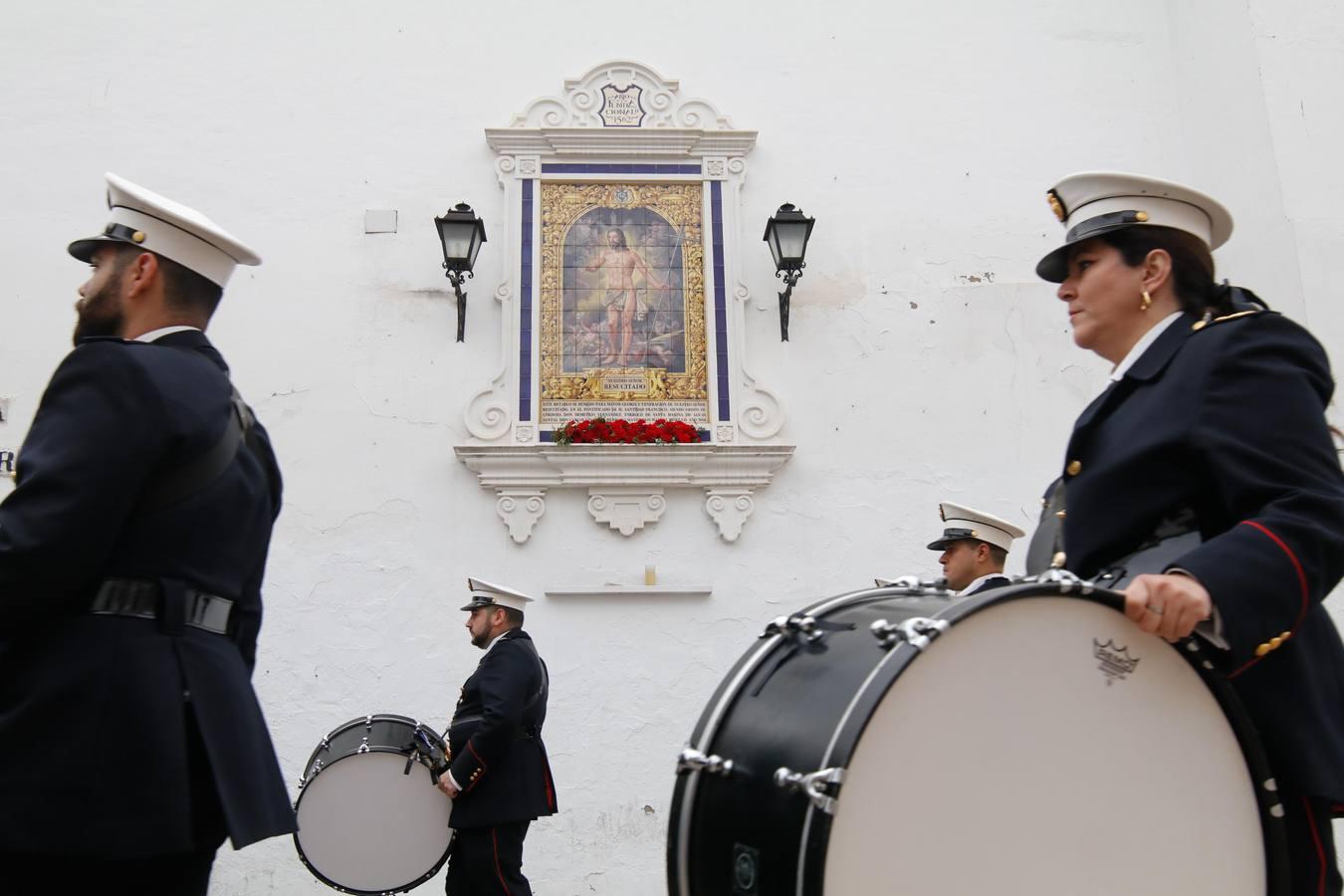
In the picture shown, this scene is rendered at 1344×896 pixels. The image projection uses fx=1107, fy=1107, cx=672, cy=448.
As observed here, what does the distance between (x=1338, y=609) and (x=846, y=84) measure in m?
4.57

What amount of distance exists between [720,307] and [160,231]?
16.2 ft

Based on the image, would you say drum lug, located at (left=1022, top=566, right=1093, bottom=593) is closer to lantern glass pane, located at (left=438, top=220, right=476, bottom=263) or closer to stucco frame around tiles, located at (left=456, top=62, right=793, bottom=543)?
stucco frame around tiles, located at (left=456, top=62, right=793, bottom=543)

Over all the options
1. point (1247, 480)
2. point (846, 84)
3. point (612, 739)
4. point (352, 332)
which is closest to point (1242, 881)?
point (1247, 480)

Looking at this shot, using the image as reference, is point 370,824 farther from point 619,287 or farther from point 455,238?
point 619,287

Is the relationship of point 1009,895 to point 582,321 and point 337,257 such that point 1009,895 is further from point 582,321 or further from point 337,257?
point 337,257

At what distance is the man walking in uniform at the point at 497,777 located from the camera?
4902 millimetres

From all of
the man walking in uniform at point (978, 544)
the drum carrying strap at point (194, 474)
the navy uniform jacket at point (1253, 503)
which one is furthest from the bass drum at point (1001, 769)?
the man walking in uniform at point (978, 544)

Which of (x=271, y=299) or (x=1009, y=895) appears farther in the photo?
(x=271, y=299)

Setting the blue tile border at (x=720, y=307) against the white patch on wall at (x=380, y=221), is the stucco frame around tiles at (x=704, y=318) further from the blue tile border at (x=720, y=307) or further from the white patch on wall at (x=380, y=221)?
the white patch on wall at (x=380, y=221)

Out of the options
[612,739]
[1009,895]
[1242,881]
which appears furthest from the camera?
[612,739]

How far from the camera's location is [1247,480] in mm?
1777

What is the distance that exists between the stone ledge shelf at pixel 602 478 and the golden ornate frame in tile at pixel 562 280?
41 cm

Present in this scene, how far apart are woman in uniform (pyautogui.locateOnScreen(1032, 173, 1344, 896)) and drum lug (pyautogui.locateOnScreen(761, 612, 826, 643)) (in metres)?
0.50

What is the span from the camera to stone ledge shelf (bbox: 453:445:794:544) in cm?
654
